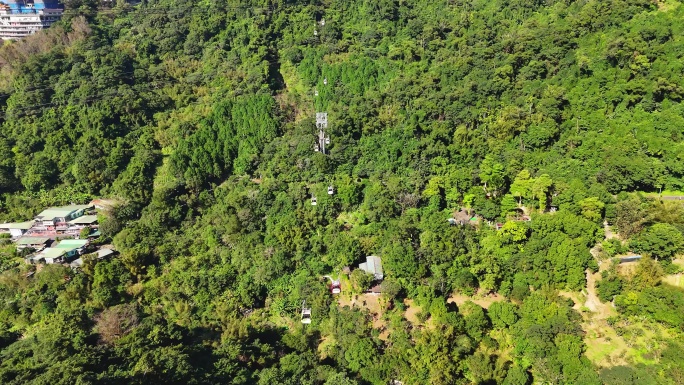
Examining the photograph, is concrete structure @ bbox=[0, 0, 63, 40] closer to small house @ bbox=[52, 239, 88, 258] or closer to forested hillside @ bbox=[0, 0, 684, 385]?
forested hillside @ bbox=[0, 0, 684, 385]

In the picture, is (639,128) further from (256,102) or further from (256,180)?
(256,102)

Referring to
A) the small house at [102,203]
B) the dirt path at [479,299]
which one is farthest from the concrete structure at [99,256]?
the dirt path at [479,299]

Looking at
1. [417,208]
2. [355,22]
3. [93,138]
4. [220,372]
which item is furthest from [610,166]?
[93,138]

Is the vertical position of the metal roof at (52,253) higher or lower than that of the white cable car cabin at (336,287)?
higher

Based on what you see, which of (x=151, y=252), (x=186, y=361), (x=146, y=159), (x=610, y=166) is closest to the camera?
(x=186, y=361)

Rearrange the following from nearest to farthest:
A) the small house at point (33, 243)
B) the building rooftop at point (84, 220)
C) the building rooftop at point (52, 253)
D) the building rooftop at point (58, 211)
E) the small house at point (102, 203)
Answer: the building rooftop at point (52, 253) < the small house at point (33, 243) < the building rooftop at point (84, 220) < the building rooftop at point (58, 211) < the small house at point (102, 203)

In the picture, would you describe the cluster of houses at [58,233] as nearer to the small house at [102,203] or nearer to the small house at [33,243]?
the small house at [33,243]
